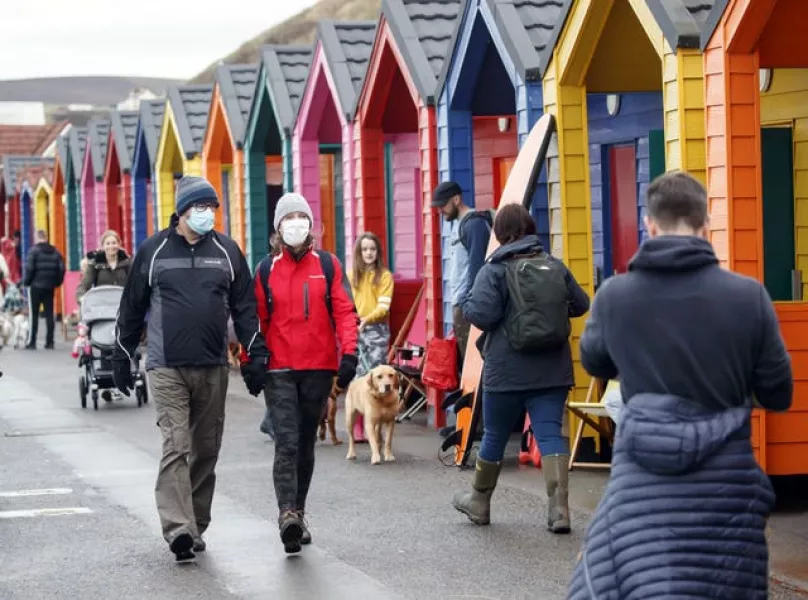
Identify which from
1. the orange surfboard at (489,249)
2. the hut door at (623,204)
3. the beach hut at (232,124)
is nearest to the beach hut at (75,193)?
the beach hut at (232,124)

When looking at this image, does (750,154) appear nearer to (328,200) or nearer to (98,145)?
(328,200)

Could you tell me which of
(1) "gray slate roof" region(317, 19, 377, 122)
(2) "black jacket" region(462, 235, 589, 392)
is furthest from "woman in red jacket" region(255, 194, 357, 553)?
(1) "gray slate roof" region(317, 19, 377, 122)

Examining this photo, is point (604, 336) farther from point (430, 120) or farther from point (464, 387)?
point (430, 120)

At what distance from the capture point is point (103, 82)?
125m

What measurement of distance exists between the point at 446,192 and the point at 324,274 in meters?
4.11

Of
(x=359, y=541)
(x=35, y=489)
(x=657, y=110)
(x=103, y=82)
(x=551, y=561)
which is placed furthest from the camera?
(x=103, y=82)

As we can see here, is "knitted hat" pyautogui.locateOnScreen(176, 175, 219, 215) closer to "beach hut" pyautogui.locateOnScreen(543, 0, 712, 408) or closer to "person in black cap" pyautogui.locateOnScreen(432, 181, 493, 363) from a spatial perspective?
"beach hut" pyautogui.locateOnScreen(543, 0, 712, 408)

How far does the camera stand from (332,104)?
19.1 meters

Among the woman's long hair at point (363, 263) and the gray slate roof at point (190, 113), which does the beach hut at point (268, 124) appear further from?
the woman's long hair at point (363, 263)

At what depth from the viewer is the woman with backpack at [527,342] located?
30.3ft

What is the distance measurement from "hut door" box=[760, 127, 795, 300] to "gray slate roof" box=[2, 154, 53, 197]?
3357cm

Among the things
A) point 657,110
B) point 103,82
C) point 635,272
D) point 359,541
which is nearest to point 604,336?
point 635,272

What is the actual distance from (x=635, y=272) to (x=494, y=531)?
15.2 feet

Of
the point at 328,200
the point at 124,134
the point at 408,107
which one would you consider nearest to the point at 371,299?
the point at 408,107
